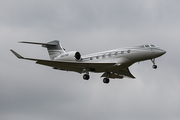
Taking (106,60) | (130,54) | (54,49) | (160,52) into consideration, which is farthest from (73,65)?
(160,52)

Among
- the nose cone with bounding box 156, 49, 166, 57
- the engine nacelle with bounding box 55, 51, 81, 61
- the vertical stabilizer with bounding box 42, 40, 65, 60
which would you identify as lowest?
the nose cone with bounding box 156, 49, 166, 57

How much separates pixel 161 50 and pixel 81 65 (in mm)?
8525

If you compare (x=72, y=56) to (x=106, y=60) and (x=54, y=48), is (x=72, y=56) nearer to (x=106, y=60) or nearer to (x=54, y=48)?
(x=106, y=60)

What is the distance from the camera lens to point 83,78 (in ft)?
125

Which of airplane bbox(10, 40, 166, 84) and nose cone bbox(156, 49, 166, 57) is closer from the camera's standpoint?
nose cone bbox(156, 49, 166, 57)

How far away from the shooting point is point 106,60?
37156 mm

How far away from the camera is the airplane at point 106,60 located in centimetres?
3556

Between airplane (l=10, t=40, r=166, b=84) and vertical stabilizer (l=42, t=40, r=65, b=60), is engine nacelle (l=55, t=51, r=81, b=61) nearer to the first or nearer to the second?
airplane (l=10, t=40, r=166, b=84)

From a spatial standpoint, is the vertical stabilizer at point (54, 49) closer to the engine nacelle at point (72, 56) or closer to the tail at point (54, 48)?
the tail at point (54, 48)

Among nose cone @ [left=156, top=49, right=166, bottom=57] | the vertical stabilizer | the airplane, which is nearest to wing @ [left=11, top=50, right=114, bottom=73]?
the airplane

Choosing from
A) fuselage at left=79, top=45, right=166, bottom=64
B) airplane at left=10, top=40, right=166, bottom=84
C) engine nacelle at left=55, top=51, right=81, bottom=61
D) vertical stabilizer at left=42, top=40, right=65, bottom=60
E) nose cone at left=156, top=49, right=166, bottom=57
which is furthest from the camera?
vertical stabilizer at left=42, top=40, right=65, bottom=60

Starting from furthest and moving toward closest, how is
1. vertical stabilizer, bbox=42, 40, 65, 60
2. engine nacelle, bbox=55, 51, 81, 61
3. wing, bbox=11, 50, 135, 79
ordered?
vertical stabilizer, bbox=42, 40, 65, 60 → engine nacelle, bbox=55, 51, 81, 61 → wing, bbox=11, 50, 135, 79

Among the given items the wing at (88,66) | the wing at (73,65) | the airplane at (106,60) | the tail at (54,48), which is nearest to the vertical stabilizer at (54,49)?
the tail at (54,48)

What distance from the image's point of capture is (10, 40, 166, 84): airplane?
35562 mm
